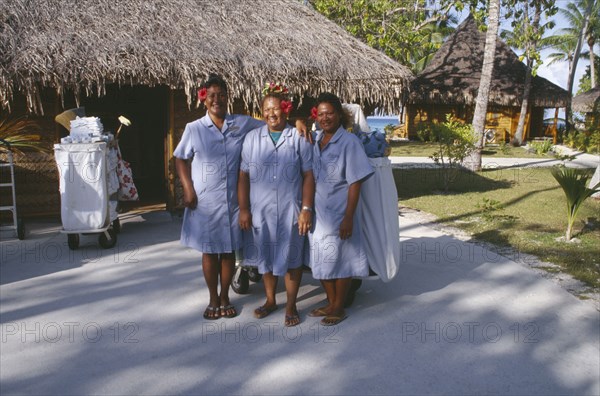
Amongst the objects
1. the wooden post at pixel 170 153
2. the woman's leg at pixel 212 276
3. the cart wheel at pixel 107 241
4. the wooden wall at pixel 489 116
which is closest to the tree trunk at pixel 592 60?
the wooden wall at pixel 489 116

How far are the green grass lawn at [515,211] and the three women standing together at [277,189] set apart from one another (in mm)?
2808

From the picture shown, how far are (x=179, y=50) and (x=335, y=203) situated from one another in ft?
14.3

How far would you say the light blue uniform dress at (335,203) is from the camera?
12.3ft

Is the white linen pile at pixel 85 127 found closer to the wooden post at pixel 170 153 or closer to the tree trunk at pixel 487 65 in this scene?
the wooden post at pixel 170 153

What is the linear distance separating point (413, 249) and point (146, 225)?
3637 millimetres

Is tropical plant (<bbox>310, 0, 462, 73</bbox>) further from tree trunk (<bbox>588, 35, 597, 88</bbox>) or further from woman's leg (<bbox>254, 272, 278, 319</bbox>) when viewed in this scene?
tree trunk (<bbox>588, 35, 597, 88</bbox>)

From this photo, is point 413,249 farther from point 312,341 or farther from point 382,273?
point 312,341

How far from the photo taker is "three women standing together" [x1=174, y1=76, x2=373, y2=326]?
376 cm

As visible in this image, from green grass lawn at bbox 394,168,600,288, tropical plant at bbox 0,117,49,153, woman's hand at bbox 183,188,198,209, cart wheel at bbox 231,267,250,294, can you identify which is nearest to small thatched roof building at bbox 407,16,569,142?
green grass lawn at bbox 394,168,600,288

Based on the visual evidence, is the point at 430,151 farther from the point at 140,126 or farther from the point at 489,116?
the point at 140,126

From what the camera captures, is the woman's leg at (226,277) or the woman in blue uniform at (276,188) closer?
the woman in blue uniform at (276,188)

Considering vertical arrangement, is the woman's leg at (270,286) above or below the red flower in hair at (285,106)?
below

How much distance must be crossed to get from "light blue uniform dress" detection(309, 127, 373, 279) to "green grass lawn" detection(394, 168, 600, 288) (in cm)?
263

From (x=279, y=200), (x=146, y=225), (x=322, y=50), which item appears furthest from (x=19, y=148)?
(x=279, y=200)
